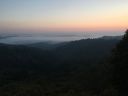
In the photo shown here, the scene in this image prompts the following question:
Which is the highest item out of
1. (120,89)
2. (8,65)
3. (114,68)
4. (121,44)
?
(121,44)

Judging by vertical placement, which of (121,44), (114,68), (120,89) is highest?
(121,44)

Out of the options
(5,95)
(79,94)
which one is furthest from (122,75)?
(5,95)

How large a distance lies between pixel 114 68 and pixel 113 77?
2.35 ft

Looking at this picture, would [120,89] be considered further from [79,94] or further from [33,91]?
[33,91]

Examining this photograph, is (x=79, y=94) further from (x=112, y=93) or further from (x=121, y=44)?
(x=121, y=44)

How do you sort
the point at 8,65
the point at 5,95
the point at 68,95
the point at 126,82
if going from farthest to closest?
the point at 8,65
the point at 126,82
the point at 5,95
the point at 68,95

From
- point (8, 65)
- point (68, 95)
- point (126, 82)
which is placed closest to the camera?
point (68, 95)

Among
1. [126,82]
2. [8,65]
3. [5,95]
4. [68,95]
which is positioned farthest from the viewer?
[8,65]

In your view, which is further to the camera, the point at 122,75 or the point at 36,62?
the point at 36,62

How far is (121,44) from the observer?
2492 cm

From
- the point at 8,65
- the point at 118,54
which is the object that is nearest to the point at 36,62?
the point at 8,65

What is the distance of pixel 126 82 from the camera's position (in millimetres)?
23625

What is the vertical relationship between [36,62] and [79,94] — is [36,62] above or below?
below

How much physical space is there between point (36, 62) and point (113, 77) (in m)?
173
